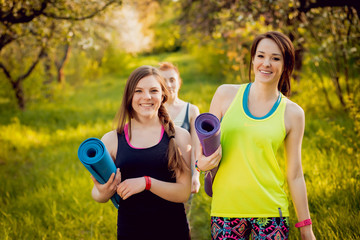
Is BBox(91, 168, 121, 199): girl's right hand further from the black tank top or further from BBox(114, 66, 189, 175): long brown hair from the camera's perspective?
BBox(114, 66, 189, 175): long brown hair

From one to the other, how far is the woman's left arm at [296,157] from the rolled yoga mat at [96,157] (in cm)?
101

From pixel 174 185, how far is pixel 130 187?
0.90 feet

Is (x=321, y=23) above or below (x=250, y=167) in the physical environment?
above

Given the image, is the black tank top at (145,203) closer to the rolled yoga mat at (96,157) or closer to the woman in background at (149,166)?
the woman in background at (149,166)

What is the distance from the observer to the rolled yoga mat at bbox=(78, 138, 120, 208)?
1.58 meters

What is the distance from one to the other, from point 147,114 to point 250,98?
62 cm

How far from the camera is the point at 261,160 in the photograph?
185 centimetres

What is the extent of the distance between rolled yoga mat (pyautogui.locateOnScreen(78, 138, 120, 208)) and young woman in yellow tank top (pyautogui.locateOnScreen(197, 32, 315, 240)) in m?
0.48

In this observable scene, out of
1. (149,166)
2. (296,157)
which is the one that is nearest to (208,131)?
(149,166)

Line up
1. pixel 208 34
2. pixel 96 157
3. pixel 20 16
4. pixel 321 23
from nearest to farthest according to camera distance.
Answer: pixel 96 157
pixel 20 16
pixel 321 23
pixel 208 34

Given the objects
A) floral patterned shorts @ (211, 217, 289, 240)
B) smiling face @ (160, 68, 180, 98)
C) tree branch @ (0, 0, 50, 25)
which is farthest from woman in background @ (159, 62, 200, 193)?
tree branch @ (0, 0, 50, 25)

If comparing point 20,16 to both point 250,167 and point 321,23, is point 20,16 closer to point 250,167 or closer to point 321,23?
point 250,167


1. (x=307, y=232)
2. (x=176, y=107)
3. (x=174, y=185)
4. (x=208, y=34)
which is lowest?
(x=307, y=232)

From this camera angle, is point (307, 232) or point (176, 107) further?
point (176, 107)
